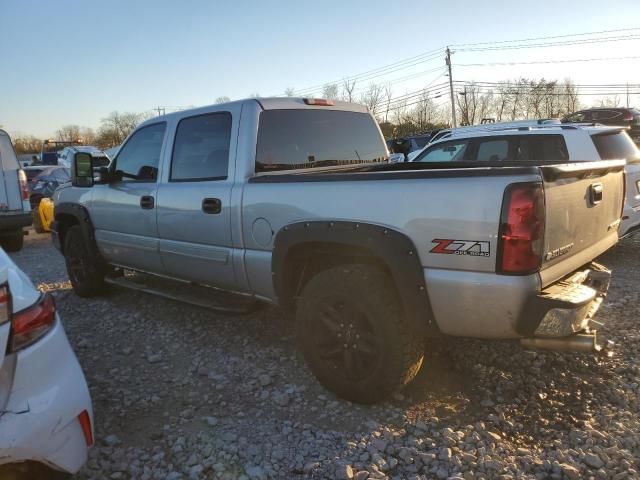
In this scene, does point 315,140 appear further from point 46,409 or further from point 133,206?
point 46,409

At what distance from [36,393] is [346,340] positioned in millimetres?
1724

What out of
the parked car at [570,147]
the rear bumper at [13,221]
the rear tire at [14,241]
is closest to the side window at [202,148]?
the parked car at [570,147]

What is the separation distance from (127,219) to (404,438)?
10.9 ft

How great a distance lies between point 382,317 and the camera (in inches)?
117

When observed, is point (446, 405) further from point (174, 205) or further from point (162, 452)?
point (174, 205)

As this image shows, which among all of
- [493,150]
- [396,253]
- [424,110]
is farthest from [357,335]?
[424,110]

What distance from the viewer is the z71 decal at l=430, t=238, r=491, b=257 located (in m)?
2.55

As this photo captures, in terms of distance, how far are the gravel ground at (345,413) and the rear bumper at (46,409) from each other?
661mm

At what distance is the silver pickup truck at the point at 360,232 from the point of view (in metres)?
2.56

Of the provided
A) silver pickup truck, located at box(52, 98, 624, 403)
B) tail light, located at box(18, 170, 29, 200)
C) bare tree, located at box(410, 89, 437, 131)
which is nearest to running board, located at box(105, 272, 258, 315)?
silver pickup truck, located at box(52, 98, 624, 403)

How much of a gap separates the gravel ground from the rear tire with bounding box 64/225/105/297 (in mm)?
1186

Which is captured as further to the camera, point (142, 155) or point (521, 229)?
point (142, 155)

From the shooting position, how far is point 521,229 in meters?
2.48

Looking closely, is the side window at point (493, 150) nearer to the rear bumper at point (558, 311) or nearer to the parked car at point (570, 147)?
the parked car at point (570, 147)
